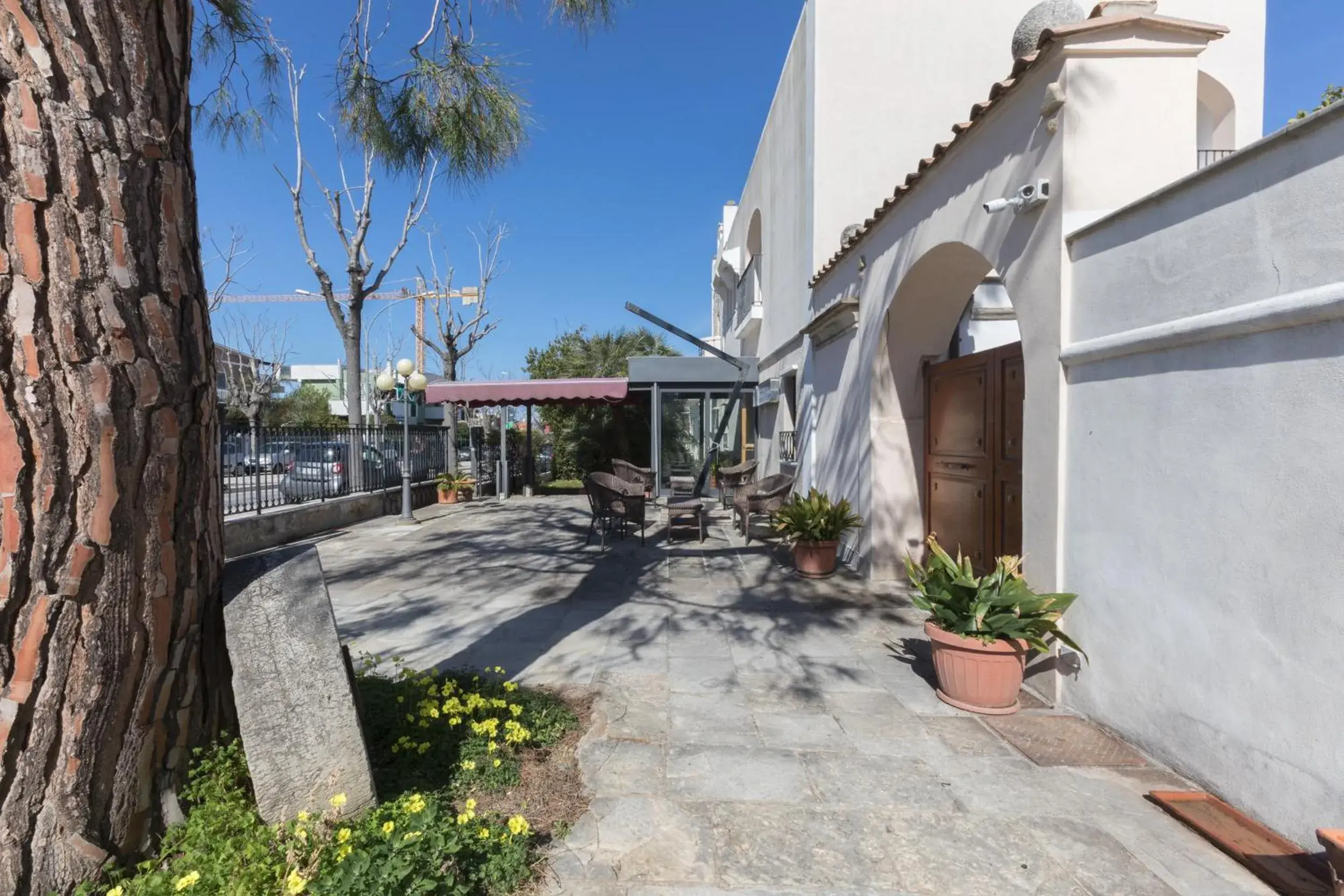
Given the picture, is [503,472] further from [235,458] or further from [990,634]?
[990,634]

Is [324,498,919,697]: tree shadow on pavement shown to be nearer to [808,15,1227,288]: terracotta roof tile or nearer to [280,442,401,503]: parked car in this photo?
[280,442,401,503]: parked car

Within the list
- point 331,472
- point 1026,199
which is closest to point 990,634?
point 1026,199

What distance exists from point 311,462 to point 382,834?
29.7 feet

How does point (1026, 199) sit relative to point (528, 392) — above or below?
above

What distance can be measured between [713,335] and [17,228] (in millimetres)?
25073

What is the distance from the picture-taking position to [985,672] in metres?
3.31

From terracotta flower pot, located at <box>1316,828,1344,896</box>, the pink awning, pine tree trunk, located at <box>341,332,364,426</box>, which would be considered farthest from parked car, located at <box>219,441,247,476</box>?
terracotta flower pot, located at <box>1316,828,1344,896</box>

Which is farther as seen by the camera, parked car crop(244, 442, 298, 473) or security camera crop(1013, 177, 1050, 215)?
parked car crop(244, 442, 298, 473)

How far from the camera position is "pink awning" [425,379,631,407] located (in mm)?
12891

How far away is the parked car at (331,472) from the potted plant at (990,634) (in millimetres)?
8939

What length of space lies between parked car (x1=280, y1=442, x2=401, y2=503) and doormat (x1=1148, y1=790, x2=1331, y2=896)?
9978 mm

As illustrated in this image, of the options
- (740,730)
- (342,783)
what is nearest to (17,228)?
(342,783)

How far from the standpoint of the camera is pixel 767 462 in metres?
11.5

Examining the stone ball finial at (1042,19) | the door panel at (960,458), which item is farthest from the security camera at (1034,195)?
the door panel at (960,458)
